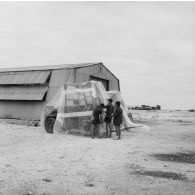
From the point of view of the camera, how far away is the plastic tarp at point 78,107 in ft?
46.4

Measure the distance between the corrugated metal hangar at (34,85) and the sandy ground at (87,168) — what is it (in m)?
8.73

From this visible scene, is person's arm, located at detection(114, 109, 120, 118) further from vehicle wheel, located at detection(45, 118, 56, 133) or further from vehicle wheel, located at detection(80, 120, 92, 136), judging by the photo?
vehicle wheel, located at detection(45, 118, 56, 133)

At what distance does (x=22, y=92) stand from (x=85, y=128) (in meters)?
8.64

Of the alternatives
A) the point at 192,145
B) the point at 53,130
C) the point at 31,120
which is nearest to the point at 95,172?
the point at 192,145

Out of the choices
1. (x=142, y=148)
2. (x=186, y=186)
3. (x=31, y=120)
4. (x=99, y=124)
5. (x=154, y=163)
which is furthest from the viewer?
(x=31, y=120)

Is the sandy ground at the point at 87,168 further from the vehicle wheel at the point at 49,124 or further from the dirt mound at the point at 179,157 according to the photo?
the vehicle wheel at the point at 49,124

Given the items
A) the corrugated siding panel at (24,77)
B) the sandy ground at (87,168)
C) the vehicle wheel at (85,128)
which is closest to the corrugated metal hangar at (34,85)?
the corrugated siding panel at (24,77)

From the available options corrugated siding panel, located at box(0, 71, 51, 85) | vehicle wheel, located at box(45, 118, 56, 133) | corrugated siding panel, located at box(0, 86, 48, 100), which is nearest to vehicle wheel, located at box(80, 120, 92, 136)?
vehicle wheel, located at box(45, 118, 56, 133)

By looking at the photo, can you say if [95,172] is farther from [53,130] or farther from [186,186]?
[53,130]

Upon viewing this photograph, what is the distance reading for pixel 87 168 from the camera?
7.38 metres

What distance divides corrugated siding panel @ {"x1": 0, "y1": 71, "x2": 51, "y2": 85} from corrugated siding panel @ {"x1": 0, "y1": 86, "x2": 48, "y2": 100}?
0.38 metres

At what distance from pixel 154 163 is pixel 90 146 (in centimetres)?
338

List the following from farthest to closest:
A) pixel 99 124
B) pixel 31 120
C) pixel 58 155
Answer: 1. pixel 31 120
2. pixel 99 124
3. pixel 58 155

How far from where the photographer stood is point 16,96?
836 inches
